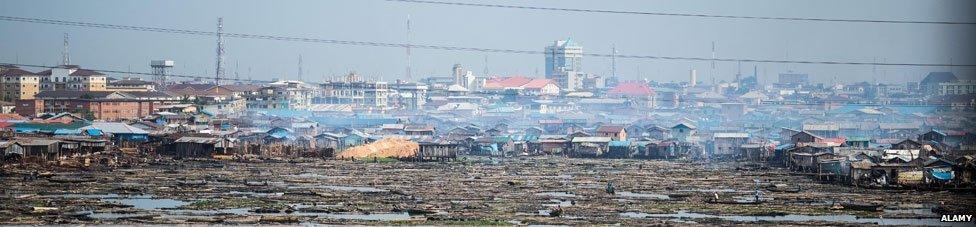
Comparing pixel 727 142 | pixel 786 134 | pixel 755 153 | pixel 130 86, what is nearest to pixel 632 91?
pixel 130 86

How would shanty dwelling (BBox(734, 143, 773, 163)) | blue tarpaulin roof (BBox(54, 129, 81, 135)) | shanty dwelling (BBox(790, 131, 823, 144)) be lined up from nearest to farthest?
blue tarpaulin roof (BBox(54, 129, 81, 135)), shanty dwelling (BBox(734, 143, 773, 163)), shanty dwelling (BBox(790, 131, 823, 144))

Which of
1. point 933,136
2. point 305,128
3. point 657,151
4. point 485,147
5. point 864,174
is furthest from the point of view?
point 305,128

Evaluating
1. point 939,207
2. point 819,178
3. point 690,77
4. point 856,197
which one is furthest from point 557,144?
point 690,77

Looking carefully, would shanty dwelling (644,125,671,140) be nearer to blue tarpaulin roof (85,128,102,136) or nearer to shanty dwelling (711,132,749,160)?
shanty dwelling (711,132,749,160)

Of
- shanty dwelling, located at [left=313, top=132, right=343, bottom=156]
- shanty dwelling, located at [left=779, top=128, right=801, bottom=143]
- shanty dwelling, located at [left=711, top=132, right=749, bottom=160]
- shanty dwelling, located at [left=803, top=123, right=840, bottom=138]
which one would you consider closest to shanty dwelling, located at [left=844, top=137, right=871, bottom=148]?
shanty dwelling, located at [left=711, top=132, right=749, bottom=160]

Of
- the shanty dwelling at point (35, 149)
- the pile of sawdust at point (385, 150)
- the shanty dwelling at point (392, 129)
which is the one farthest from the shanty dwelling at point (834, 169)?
the shanty dwelling at point (392, 129)

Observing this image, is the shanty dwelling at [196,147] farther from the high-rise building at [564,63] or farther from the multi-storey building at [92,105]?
the high-rise building at [564,63]

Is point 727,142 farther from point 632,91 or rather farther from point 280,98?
point 632,91
